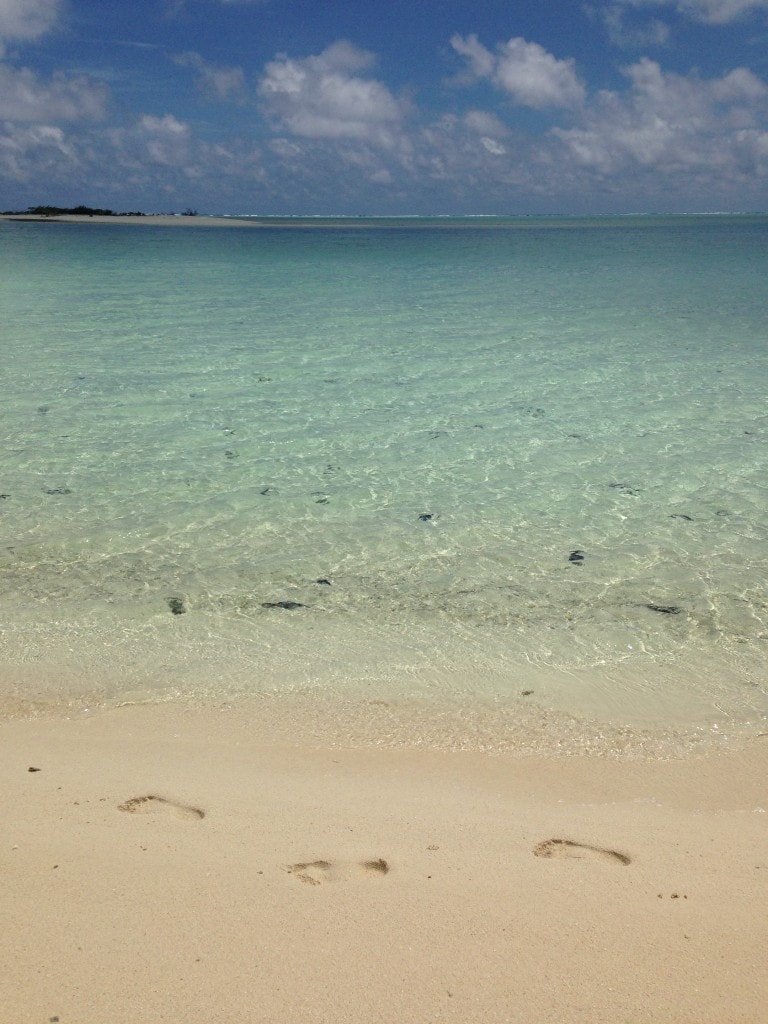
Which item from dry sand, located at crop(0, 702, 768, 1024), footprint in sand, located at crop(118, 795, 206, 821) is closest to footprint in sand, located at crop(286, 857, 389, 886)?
dry sand, located at crop(0, 702, 768, 1024)

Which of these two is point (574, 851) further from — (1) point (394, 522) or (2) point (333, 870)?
(1) point (394, 522)

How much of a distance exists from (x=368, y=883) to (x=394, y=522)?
4540mm

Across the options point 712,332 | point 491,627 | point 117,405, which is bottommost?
point 491,627

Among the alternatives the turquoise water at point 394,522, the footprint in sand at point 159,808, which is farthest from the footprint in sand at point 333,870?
the turquoise water at point 394,522

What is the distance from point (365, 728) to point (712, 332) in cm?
1643

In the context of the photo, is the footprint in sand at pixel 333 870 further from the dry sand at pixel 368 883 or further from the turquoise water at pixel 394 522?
the turquoise water at pixel 394 522

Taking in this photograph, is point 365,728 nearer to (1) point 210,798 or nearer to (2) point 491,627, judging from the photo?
(1) point 210,798

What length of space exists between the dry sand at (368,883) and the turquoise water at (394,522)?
0.69 m

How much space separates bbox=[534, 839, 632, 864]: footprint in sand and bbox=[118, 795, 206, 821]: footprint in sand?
5.09 feet

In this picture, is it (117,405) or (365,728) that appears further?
(117,405)

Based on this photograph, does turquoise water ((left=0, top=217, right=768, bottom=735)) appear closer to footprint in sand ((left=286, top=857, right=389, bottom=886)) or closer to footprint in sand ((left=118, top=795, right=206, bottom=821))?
footprint in sand ((left=118, top=795, right=206, bottom=821))

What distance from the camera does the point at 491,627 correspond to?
5613 mm

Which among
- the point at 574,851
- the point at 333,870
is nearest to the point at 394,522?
the point at 574,851

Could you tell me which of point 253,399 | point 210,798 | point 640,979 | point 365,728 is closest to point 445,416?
point 253,399
